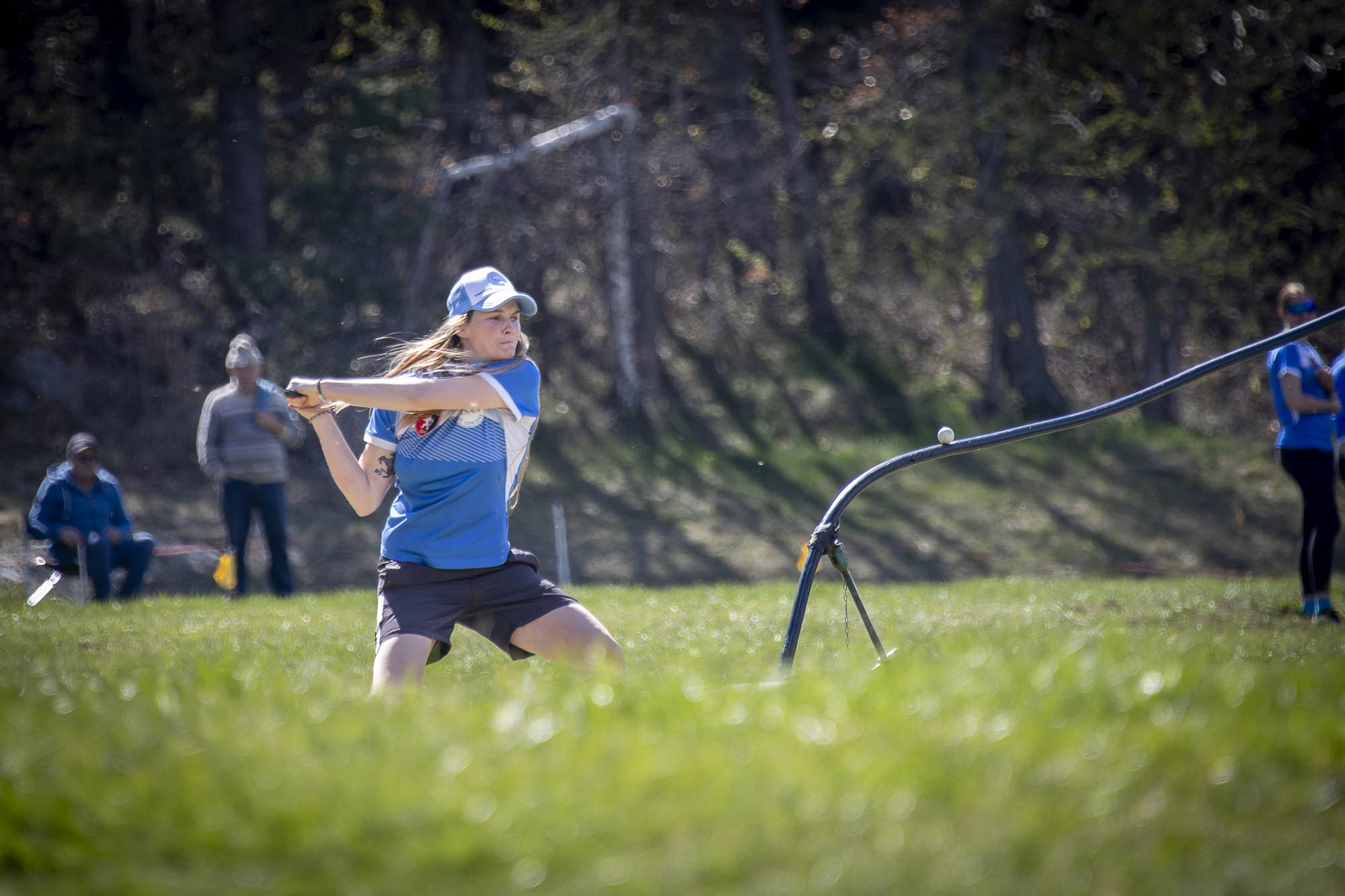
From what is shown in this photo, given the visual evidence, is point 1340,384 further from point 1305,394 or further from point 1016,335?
point 1016,335

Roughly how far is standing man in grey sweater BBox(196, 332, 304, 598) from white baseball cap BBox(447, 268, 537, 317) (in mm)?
6487

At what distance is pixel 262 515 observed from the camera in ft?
36.4

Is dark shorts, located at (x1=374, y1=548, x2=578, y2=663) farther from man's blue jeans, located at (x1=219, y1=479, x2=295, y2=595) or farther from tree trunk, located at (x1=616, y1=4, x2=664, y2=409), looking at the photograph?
tree trunk, located at (x1=616, y1=4, x2=664, y2=409)

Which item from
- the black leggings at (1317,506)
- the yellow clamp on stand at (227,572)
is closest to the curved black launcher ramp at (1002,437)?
the black leggings at (1317,506)

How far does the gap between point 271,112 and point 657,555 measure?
11.5 metres

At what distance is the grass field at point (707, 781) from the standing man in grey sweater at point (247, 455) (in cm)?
705

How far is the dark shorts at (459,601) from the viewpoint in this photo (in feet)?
15.1

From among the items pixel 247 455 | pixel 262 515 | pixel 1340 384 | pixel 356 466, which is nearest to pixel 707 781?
pixel 356 466

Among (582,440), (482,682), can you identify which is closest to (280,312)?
(582,440)

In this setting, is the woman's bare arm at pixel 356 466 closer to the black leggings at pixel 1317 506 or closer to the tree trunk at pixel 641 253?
the black leggings at pixel 1317 506

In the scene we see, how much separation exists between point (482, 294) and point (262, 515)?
7.04 meters

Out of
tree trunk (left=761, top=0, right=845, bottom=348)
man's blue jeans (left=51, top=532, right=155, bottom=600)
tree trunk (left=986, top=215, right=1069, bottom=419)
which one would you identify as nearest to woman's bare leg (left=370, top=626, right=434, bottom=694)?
man's blue jeans (left=51, top=532, right=155, bottom=600)

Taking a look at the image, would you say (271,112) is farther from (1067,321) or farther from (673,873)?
(673,873)

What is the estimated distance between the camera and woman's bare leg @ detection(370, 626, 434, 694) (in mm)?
4387
